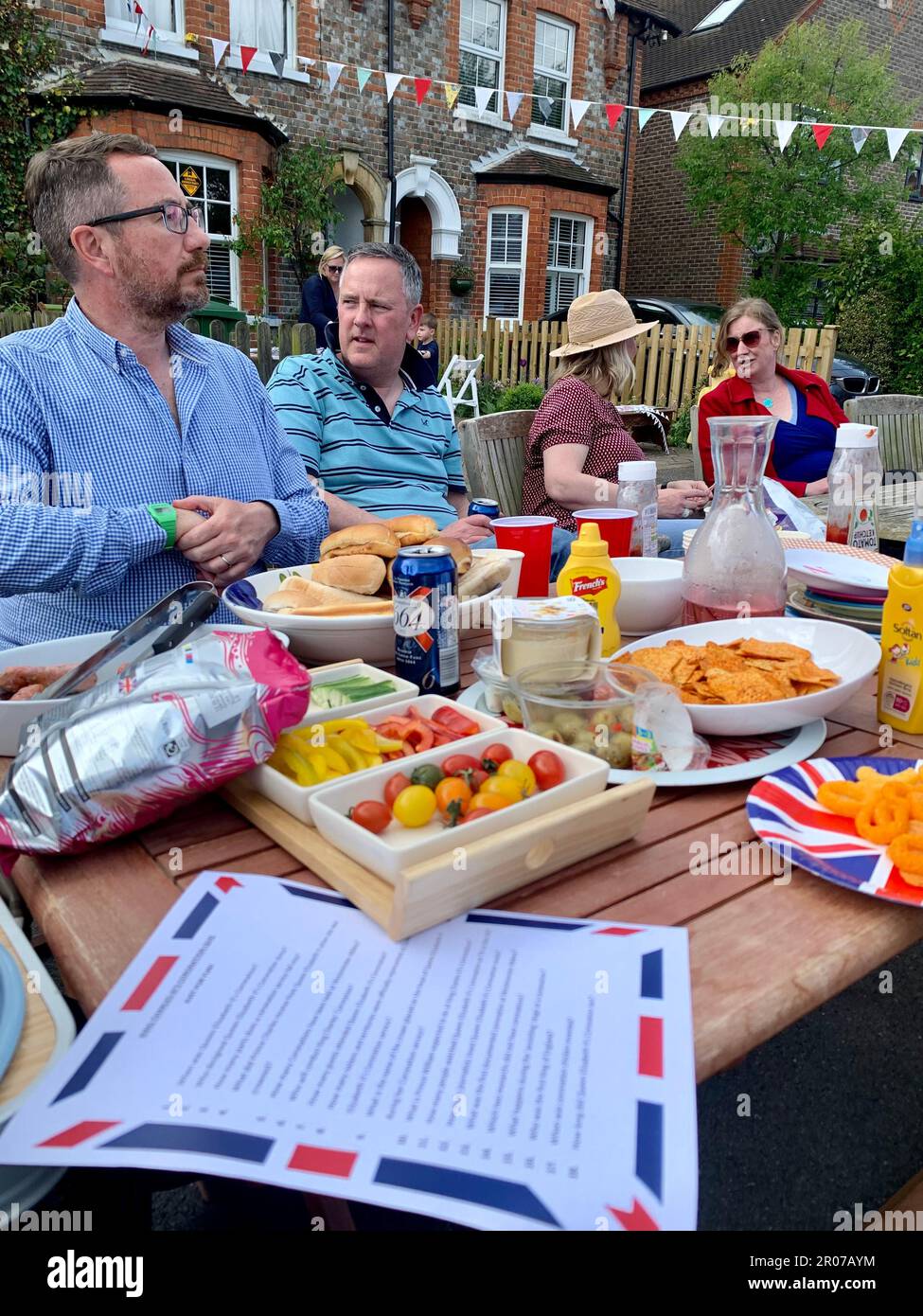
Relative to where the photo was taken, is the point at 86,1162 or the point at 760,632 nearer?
the point at 86,1162

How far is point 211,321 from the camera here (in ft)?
27.4

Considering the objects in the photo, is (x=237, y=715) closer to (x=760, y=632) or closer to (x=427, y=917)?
(x=427, y=917)

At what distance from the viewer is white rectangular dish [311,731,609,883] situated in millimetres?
876

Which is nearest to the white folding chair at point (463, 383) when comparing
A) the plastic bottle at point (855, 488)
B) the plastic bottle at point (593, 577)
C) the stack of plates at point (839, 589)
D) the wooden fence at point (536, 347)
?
the wooden fence at point (536, 347)

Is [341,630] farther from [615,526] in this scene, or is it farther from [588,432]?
[588,432]

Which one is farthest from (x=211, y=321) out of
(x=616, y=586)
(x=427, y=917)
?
(x=427, y=917)

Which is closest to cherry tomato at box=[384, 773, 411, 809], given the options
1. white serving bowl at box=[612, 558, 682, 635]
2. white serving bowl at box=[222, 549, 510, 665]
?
white serving bowl at box=[222, 549, 510, 665]

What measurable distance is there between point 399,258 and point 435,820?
96.9 inches

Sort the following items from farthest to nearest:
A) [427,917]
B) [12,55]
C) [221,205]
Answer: [221,205]
[12,55]
[427,917]

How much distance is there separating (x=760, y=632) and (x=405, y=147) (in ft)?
42.4

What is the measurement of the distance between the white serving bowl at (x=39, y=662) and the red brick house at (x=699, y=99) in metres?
17.2

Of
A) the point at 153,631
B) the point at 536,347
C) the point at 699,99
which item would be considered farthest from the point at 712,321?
the point at 153,631

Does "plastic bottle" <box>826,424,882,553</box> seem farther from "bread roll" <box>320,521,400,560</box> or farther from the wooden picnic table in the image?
the wooden picnic table

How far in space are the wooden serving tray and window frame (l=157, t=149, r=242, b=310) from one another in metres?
10.8
